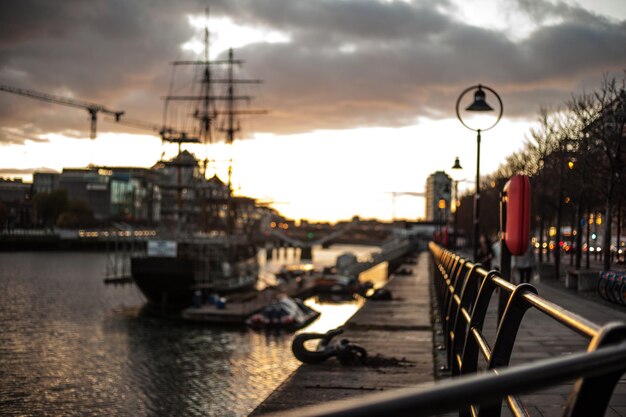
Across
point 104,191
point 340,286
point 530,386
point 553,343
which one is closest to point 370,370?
point 553,343

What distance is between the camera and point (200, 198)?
333 ft

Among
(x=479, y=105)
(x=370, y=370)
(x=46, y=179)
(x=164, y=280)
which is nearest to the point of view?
(x=370, y=370)

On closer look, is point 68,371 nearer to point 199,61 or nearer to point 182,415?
point 182,415

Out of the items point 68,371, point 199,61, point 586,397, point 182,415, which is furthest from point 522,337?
point 199,61

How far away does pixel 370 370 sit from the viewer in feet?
31.9

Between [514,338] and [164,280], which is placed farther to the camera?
[164,280]

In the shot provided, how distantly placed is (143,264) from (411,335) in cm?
4739

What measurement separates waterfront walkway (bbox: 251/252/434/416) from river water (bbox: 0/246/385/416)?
9.48 meters

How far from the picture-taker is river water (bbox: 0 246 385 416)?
23484mm

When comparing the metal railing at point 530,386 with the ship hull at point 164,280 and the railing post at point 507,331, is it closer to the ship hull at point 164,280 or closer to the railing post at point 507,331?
the railing post at point 507,331

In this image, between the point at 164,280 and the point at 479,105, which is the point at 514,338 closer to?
the point at 479,105

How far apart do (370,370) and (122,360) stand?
24563 millimetres

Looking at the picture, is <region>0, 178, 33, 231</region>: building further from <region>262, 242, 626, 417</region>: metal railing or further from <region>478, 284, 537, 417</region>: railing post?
<region>262, 242, 626, 417</region>: metal railing

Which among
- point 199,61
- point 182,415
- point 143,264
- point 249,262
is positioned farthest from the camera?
point 199,61
